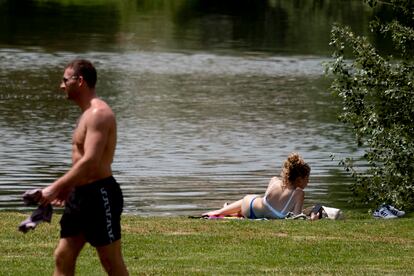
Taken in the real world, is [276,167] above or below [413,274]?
below

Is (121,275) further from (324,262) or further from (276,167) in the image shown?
(276,167)

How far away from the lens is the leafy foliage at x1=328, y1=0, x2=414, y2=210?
18.8 meters

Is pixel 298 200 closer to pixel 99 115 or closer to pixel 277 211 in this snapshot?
pixel 277 211

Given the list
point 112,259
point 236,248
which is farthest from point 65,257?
point 236,248

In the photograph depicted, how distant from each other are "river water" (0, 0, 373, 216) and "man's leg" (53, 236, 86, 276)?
10376 mm

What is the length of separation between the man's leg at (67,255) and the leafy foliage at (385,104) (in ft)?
32.7

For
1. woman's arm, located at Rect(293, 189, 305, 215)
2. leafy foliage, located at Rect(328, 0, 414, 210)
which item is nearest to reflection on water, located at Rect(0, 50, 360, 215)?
leafy foliage, located at Rect(328, 0, 414, 210)

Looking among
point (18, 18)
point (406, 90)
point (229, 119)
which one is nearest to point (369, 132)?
point (406, 90)

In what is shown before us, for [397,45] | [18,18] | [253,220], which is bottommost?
[18,18]

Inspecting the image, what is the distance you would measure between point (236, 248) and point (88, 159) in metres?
3.98

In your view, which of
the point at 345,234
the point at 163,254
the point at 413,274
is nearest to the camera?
the point at 413,274

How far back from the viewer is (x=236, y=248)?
12656 mm

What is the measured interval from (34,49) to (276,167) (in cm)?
2947

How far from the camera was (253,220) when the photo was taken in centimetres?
1528
